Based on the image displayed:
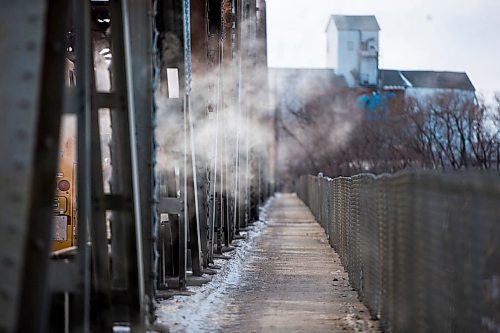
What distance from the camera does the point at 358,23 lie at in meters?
121

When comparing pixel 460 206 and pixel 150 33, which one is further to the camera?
pixel 150 33

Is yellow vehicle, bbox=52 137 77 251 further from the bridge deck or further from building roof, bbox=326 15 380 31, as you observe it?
building roof, bbox=326 15 380 31

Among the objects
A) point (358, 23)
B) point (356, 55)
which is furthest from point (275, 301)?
point (358, 23)

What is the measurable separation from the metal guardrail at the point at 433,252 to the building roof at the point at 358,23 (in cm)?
11165

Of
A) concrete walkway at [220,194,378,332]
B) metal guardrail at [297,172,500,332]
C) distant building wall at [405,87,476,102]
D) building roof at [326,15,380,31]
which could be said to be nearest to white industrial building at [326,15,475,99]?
building roof at [326,15,380,31]

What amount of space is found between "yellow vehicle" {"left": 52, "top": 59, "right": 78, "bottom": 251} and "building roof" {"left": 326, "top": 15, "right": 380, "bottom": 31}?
10977 centimetres

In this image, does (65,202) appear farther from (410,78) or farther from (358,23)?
(358,23)

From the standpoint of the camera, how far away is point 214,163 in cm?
1675

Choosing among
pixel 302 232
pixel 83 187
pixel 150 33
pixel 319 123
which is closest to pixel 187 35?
pixel 150 33

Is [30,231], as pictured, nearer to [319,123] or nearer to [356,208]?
[356,208]

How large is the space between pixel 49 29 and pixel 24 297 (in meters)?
1.48

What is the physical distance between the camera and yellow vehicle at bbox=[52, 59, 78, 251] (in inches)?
461

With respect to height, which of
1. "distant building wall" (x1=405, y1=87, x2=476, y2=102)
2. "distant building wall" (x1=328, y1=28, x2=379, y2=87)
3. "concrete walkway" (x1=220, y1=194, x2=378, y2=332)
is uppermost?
"distant building wall" (x1=328, y1=28, x2=379, y2=87)

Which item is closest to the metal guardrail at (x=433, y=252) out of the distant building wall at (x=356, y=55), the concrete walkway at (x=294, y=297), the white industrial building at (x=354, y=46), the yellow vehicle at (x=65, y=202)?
the concrete walkway at (x=294, y=297)
